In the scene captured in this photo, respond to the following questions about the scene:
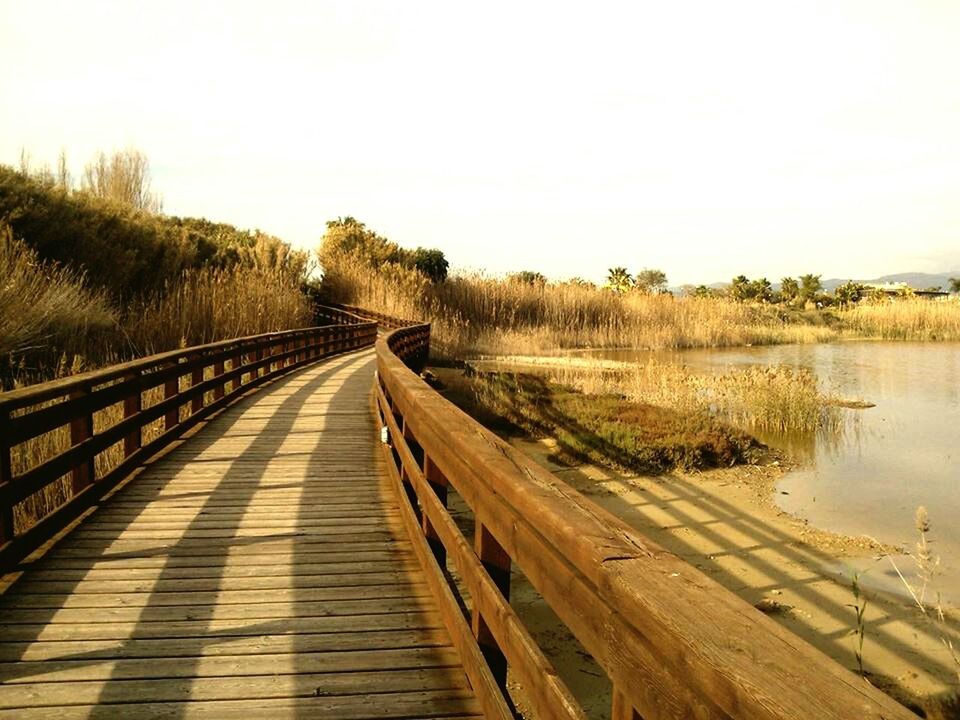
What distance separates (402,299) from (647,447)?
70.3 ft

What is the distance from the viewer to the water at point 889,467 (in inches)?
365

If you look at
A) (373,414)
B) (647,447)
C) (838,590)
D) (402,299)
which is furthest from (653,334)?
(838,590)

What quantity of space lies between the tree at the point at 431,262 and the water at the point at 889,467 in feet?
84.9

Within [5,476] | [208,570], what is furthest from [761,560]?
[5,476]

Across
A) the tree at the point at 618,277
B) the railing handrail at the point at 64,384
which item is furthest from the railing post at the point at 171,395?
the tree at the point at 618,277

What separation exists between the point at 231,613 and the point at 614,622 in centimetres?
304

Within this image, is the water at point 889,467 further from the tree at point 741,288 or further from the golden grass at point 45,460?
the tree at point 741,288

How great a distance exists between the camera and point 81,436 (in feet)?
19.5

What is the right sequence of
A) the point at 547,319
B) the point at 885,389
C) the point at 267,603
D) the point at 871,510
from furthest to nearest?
1. the point at 547,319
2. the point at 885,389
3. the point at 871,510
4. the point at 267,603

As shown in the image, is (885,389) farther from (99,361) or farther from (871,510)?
(99,361)

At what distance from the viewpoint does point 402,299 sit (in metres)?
32.9

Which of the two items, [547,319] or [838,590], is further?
[547,319]

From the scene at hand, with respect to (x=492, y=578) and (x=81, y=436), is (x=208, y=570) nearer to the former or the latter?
(x=81, y=436)

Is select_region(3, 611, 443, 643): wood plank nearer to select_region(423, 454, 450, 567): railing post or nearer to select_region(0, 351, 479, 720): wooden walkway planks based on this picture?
select_region(0, 351, 479, 720): wooden walkway planks
